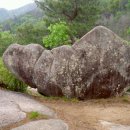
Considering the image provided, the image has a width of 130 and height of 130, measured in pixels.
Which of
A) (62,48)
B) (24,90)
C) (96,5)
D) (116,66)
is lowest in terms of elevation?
(24,90)

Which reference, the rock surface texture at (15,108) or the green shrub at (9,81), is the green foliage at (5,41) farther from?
the rock surface texture at (15,108)

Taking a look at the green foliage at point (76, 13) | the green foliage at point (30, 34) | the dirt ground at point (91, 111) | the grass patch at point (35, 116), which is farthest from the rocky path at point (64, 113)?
the green foliage at point (30, 34)

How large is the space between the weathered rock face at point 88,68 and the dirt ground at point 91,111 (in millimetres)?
→ 407

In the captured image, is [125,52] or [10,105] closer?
[10,105]

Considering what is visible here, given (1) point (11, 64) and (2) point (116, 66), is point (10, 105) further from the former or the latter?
(2) point (116, 66)

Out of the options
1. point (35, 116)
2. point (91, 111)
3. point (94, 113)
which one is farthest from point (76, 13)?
point (35, 116)

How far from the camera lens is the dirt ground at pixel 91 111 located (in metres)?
9.45

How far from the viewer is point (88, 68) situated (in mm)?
11867

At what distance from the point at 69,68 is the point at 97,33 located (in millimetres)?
1575

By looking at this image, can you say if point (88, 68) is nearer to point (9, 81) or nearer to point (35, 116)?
point (35, 116)

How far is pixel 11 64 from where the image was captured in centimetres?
1293

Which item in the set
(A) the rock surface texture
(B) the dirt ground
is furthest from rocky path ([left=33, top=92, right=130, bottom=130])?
(A) the rock surface texture

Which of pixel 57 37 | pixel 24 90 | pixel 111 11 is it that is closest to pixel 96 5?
→ pixel 57 37

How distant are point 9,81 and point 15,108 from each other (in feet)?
10.9
